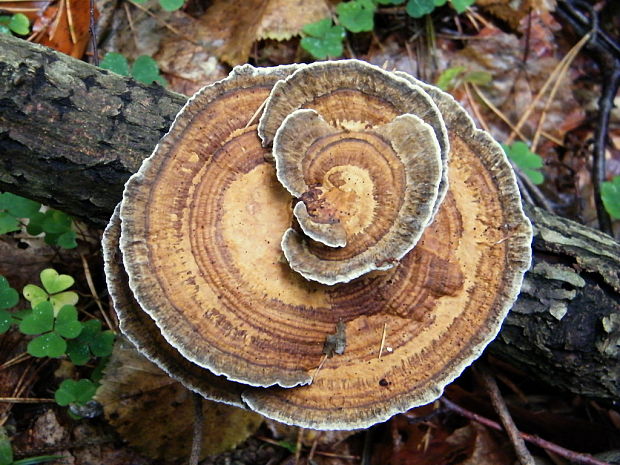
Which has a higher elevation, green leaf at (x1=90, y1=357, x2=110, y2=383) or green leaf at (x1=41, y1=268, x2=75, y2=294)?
green leaf at (x1=41, y1=268, x2=75, y2=294)

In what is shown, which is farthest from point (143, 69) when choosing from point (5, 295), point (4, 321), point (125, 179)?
point (4, 321)

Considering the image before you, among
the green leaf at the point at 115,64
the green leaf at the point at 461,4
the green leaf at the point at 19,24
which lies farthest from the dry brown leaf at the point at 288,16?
the green leaf at the point at 19,24

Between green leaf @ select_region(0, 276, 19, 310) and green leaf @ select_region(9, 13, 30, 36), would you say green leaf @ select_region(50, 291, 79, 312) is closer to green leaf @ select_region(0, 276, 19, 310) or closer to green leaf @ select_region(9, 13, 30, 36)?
green leaf @ select_region(0, 276, 19, 310)

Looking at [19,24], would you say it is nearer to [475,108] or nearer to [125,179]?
[125,179]

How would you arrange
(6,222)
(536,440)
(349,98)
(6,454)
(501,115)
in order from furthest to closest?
(501,115) < (536,440) < (6,222) < (6,454) < (349,98)

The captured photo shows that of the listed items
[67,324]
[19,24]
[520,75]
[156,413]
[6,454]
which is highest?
[520,75]

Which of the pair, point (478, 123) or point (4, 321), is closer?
point (4, 321)

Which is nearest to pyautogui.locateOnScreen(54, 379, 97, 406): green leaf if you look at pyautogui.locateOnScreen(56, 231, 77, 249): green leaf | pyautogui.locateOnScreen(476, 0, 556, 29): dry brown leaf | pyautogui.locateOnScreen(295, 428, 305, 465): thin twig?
pyautogui.locateOnScreen(56, 231, 77, 249): green leaf
